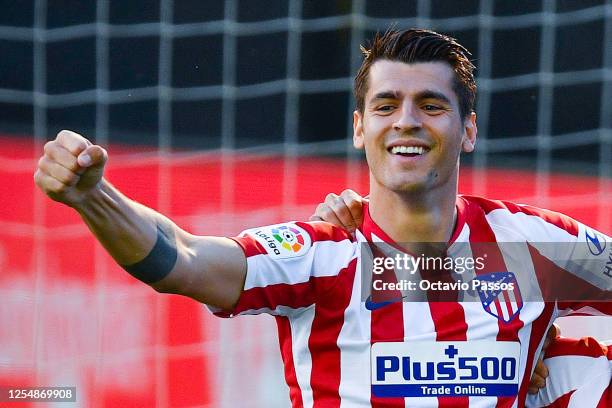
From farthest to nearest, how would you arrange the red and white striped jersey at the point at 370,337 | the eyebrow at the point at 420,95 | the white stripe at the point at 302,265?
the eyebrow at the point at 420,95, the red and white striped jersey at the point at 370,337, the white stripe at the point at 302,265

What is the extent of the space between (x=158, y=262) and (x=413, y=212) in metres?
0.67

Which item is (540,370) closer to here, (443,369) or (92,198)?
(443,369)

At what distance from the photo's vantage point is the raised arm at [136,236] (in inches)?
64.4

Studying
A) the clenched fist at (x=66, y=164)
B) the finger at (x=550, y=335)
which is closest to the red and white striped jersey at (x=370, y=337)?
the finger at (x=550, y=335)

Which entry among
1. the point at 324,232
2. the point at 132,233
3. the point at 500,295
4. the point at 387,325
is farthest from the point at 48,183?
the point at 500,295

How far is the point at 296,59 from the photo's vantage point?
13.9 feet

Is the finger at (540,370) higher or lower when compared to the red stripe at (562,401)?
higher

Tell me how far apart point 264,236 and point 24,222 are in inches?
77.0

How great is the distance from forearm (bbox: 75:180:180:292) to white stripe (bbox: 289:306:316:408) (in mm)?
390

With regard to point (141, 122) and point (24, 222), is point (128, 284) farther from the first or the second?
point (141, 122)

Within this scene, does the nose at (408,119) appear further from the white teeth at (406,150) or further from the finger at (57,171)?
the finger at (57,171)

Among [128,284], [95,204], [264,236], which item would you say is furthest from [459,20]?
[95,204]

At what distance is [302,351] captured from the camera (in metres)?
2.19

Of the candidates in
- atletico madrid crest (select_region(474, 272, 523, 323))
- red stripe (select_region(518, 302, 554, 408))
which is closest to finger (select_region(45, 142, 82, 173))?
atletico madrid crest (select_region(474, 272, 523, 323))
